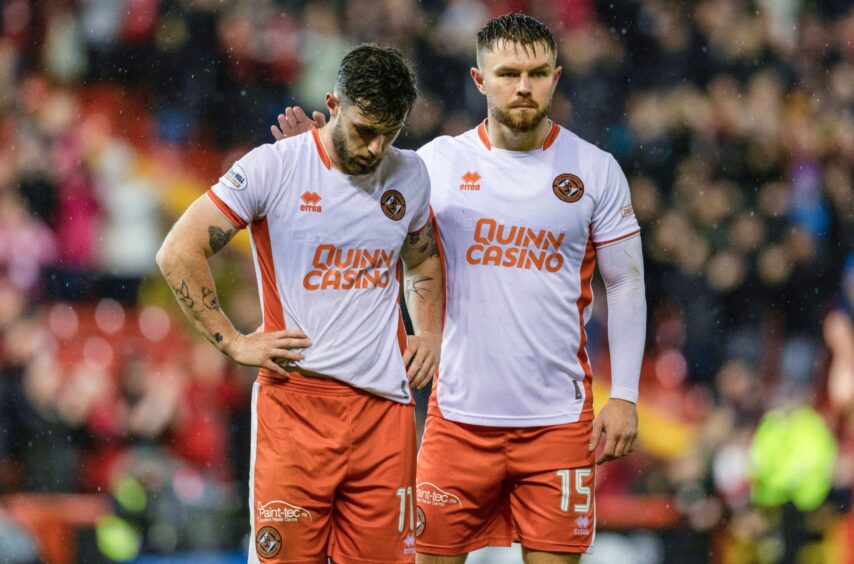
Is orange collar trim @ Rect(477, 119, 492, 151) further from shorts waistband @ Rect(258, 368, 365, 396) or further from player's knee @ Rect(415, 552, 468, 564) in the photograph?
player's knee @ Rect(415, 552, 468, 564)

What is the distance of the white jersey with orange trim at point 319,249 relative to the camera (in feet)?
9.53

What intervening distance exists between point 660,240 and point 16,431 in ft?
11.1

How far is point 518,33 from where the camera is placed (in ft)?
10.5

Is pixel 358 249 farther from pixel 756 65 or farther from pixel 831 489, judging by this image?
pixel 756 65

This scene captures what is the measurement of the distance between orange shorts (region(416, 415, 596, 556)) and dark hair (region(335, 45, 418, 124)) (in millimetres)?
941

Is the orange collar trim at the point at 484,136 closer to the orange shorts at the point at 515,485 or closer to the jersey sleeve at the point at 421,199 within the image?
the jersey sleeve at the point at 421,199

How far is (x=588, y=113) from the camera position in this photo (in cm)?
634

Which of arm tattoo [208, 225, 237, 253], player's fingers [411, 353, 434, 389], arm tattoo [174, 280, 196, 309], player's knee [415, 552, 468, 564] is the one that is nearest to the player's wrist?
arm tattoo [174, 280, 196, 309]

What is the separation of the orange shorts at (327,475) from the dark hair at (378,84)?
2.17ft

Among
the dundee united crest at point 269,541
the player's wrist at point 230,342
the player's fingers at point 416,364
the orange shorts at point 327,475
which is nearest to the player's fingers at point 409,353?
the player's fingers at point 416,364

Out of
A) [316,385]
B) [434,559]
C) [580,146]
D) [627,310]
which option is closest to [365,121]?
[316,385]

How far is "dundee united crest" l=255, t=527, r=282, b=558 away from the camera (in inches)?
114

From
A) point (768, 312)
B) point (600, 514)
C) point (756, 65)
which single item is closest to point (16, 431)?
point (600, 514)

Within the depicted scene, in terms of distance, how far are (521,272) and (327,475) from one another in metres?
0.77
